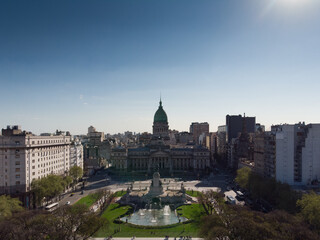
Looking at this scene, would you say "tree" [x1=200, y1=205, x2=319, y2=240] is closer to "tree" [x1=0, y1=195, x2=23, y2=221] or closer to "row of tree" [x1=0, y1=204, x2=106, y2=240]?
"row of tree" [x1=0, y1=204, x2=106, y2=240]

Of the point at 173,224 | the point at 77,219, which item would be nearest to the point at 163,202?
the point at 173,224

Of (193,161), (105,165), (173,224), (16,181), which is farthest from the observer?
(105,165)

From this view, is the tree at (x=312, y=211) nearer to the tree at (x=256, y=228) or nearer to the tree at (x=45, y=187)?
the tree at (x=256, y=228)

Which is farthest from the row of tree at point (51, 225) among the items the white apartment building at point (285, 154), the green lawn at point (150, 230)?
the white apartment building at point (285, 154)

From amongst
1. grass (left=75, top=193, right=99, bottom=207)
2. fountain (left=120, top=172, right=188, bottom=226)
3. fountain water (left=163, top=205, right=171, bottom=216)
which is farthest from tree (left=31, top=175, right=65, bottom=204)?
fountain water (left=163, top=205, right=171, bottom=216)

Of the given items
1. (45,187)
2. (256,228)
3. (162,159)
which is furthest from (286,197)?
(162,159)

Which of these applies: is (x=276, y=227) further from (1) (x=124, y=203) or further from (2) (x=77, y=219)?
(1) (x=124, y=203)
